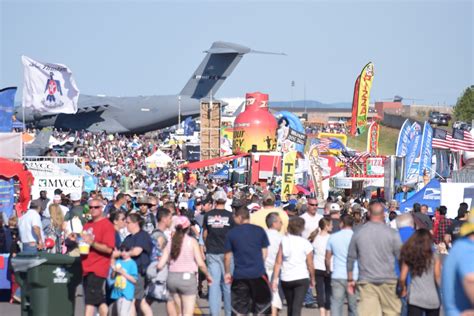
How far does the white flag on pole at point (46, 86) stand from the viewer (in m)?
25.1

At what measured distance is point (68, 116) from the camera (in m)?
85.6

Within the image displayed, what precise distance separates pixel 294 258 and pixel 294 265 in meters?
0.07

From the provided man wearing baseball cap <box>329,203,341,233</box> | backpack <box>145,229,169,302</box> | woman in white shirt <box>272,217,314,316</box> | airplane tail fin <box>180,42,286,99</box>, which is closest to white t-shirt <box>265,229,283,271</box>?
woman in white shirt <box>272,217,314,316</box>

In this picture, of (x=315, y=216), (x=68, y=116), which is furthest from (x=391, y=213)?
(x=68, y=116)

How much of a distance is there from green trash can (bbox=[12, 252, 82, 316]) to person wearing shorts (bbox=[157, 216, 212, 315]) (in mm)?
1140

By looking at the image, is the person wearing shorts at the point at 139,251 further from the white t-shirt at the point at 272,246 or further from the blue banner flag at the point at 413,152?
the blue banner flag at the point at 413,152

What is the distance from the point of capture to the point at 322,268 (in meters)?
12.3

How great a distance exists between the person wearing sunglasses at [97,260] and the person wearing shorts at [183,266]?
56 cm

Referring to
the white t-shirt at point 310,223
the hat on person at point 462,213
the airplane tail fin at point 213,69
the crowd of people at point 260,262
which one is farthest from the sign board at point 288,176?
the airplane tail fin at point 213,69

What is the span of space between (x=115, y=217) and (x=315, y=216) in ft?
8.65

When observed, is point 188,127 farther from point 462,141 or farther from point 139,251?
point 139,251

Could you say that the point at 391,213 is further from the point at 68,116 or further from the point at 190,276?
the point at 68,116

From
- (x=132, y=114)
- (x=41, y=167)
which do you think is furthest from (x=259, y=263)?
(x=132, y=114)

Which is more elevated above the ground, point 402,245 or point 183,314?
point 402,245
